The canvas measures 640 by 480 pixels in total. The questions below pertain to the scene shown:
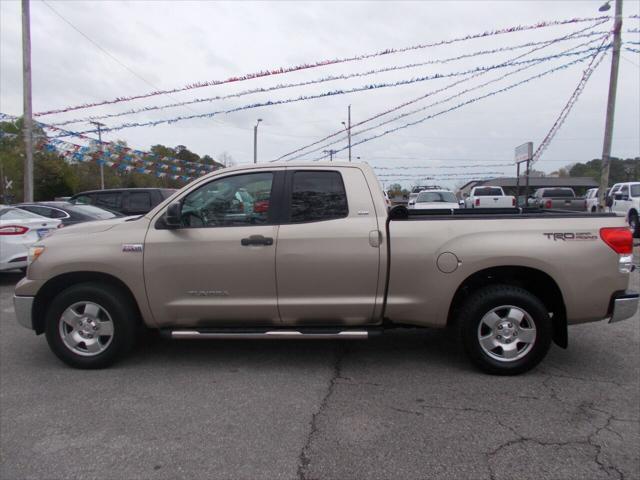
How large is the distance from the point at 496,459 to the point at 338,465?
94 centimetres

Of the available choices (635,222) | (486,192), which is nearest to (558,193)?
(486,192)

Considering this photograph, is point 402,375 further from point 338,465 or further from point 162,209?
point 162,209

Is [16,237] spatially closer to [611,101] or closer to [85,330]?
[85,330]

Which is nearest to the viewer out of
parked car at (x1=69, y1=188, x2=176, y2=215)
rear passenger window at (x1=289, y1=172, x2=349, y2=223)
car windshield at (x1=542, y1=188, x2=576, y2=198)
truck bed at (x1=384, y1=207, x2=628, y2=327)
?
truck bed at (x1=384, y1=207, x2=628, y2=327)

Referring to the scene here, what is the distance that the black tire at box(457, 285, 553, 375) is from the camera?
13.3ft

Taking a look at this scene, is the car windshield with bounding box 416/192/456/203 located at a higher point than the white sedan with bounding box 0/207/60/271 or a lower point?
higher

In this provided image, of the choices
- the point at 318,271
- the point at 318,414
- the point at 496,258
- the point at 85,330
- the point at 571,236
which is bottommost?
the point at 318,414

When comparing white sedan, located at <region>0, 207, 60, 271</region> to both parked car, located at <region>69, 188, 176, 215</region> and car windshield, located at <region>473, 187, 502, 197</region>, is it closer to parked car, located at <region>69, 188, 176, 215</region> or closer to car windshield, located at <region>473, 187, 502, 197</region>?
parked car, located at <region>69, 188, 176, 215</region>

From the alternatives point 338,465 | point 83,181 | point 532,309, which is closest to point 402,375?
point 532,309

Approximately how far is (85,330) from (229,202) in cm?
173

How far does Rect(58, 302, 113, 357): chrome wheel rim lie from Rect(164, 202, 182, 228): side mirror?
3.29 feet

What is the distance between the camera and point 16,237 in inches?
328

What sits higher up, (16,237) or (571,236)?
(571,236)

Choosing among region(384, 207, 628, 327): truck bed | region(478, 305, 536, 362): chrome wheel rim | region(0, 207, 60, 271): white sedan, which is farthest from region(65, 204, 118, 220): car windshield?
region(478, 305, 536, 362): chrome wheel rim
